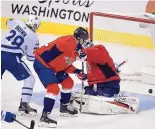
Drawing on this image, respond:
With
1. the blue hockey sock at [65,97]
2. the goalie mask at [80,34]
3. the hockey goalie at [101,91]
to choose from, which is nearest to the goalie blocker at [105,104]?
the hockey goalie at [101,91]

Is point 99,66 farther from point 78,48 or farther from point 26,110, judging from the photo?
point 26,110

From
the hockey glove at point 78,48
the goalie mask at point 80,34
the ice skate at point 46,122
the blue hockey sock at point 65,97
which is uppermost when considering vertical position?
the goalie mask at point 80,34

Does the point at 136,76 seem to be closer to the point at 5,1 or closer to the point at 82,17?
the point at 82,17

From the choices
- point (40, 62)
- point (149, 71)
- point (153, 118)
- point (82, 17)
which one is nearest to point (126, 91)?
point (149, 71)

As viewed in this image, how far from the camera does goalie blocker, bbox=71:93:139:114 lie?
3182 millimetres

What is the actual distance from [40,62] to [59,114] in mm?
389

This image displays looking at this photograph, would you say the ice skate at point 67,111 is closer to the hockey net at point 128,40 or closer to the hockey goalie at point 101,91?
the hockey goalie at point 101,91

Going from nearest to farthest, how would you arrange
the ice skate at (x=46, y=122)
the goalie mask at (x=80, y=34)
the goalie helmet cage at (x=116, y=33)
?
the ice skate at (x=46, y=122)
the goalie mask at (x=80, y=34)
the goalie helmet cage at (x=116, y=33)

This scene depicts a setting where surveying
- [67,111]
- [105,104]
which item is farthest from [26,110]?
[105,104]

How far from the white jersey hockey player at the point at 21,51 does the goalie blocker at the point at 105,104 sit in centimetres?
33

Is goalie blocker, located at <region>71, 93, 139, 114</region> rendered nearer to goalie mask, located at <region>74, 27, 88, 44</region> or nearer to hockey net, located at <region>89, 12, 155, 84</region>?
goalie mask, located at <region>74, 27, 88, 44</region>

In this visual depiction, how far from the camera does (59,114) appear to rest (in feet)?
10.4

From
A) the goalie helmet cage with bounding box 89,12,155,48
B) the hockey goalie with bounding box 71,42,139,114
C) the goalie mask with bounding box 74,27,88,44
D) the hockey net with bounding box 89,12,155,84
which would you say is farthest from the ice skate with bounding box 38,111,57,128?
the hockey net with bounding box 89,12,155,84

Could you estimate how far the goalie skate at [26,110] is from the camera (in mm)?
3105
